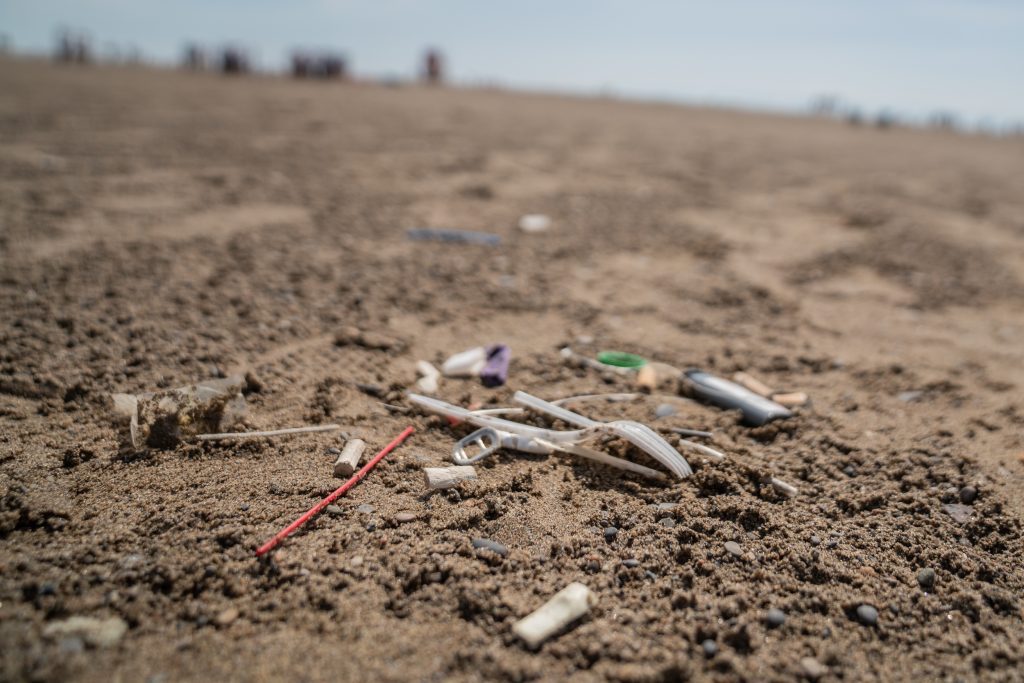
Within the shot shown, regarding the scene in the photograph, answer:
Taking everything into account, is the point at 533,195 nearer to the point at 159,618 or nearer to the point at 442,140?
the point at 442,140

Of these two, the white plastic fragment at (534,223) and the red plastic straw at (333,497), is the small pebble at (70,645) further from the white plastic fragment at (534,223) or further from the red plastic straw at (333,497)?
the white plastic fragment at (534,223)

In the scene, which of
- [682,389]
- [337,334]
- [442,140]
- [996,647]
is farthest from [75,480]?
[442,140]

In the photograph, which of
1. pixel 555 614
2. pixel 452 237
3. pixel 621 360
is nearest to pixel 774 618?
pixel 555 614

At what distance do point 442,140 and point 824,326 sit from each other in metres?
5.32

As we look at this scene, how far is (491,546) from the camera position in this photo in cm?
154

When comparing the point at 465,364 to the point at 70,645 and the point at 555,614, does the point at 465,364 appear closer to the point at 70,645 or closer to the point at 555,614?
the point at 555,614

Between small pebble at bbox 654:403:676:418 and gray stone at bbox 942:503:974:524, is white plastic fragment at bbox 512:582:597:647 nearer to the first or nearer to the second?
small pebble at bbox 654:403:676:418

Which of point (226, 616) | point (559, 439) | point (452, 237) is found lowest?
point (226, 616)

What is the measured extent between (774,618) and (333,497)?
107cm

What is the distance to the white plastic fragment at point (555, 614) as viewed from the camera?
130cm

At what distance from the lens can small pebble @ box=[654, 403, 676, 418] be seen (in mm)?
2139

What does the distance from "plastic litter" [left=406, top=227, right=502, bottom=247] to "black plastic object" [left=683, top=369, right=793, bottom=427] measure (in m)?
1.85

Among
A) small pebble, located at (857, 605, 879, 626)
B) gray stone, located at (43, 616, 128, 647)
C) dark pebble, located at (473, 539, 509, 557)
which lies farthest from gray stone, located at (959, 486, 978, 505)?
gray stone, located at (43, 616, 128, 647)

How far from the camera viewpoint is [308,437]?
6.29ft
